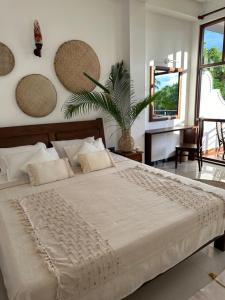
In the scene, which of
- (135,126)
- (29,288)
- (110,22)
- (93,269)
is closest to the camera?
(29,288)

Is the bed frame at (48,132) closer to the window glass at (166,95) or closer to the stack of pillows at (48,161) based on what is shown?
the stack of pillows at (48,161)

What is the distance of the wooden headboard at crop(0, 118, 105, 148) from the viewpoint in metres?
3.09

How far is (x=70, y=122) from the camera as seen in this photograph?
359cm

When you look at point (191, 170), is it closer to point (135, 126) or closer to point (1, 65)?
point (135, 126)

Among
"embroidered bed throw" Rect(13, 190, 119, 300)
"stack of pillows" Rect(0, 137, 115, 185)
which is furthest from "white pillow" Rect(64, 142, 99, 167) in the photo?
"embroidered bed throw" Rect(13, 190, 119, 300)

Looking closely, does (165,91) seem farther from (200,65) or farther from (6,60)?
(6,60)

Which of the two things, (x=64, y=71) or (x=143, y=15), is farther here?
(x=143, y=15)

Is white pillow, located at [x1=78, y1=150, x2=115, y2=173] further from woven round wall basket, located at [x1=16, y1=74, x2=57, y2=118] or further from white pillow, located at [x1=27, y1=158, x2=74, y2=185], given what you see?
woven round wall basket, located at [x1=16, y1=74, x2=57, y2=118]

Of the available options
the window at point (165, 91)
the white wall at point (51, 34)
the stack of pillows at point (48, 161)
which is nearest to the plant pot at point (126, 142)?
the white wall at point (51, 34)

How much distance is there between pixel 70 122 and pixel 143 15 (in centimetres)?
220

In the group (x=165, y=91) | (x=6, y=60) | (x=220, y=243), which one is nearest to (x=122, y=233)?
(x=220, y=243)

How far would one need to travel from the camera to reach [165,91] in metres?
4.71

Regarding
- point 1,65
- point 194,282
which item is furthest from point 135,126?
point 194,282

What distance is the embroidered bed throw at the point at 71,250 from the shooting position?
1255 mm
